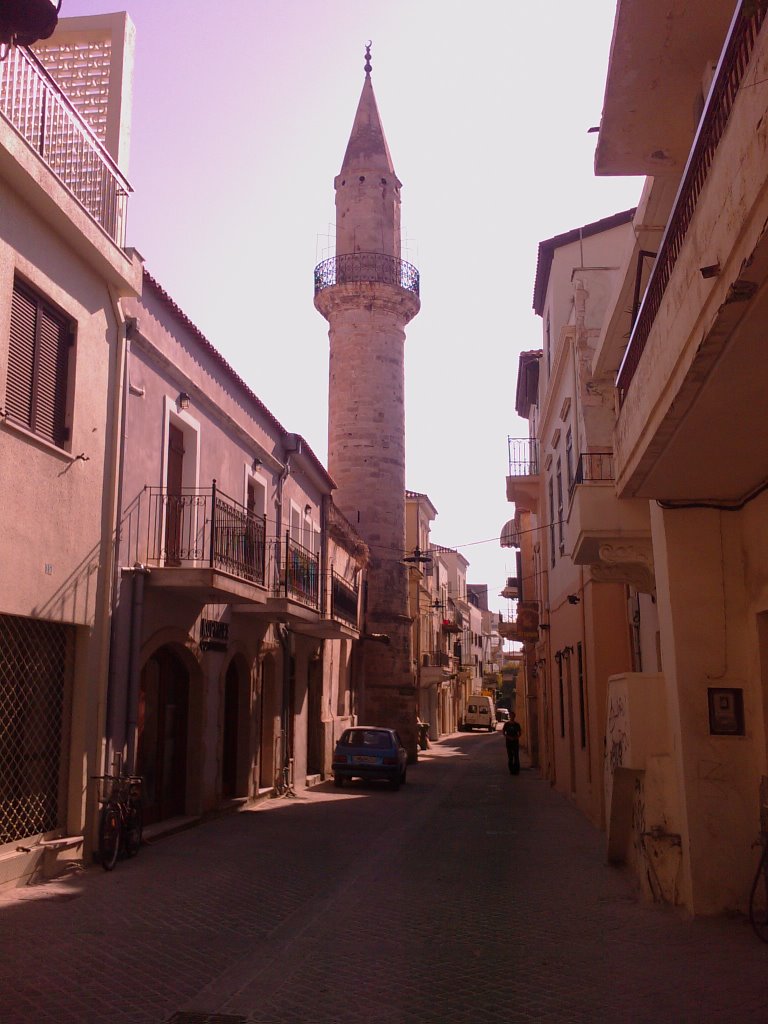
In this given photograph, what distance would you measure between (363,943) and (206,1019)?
80.2 inches

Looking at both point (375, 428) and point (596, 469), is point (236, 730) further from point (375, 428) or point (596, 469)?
point (375, 428)

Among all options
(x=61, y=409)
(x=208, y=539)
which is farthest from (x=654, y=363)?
(x=208, y=539)

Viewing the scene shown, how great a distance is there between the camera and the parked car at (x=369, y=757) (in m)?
21.5

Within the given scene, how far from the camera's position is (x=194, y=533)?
46.6 ft

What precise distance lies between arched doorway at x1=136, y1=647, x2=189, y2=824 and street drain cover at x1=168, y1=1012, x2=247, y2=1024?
731cm

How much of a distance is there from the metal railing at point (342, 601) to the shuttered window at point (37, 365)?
12.2 meters

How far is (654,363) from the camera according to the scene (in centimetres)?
720

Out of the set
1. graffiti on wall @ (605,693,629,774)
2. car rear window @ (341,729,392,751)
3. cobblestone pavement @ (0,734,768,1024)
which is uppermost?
graffiti on wall @ (605,693,629,774)

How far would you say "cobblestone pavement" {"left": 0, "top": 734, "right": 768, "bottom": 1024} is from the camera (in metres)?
5.75

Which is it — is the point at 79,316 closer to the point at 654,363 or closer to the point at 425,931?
the point at 654,363

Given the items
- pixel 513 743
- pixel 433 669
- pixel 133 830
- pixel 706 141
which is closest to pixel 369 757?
pixel 513 743

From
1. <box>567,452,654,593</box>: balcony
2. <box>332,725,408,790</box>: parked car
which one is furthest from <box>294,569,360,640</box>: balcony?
<box>567,452,654,593</box>: balcony

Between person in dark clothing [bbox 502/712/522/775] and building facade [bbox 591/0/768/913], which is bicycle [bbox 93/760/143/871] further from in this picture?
person in dark clothing [bbox 502/712/522/775]

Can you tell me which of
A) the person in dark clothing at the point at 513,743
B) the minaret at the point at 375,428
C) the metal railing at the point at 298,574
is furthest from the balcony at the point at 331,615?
the person in dark clothing at the point at 513,743
